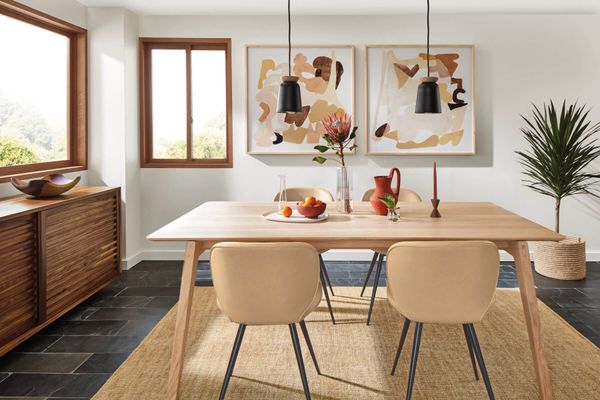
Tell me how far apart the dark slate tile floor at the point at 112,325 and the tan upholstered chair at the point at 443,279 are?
1.39 meters

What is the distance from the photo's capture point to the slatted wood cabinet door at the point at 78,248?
3451mm

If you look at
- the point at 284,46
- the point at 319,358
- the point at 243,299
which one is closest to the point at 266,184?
the point at 284,46

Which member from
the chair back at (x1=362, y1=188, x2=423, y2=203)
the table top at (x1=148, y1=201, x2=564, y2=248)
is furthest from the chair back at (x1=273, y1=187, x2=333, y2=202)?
the table top at (x1=148, y1=201, x2=564, y2=248)

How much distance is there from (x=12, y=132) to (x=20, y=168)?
0.27m

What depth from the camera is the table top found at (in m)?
2.49

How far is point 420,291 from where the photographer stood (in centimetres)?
228

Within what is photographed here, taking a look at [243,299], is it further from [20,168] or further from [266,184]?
[266,184]

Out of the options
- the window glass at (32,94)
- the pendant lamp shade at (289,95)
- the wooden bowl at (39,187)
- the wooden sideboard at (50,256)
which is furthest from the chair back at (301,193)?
the window glass at (32,94)

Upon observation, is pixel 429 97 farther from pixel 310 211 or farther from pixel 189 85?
pixel 189 85

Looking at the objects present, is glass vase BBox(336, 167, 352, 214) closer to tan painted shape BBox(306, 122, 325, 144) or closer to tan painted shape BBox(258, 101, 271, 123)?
tan painted shape BBox(306, 122, 325, 144)

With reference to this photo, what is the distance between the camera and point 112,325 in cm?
350

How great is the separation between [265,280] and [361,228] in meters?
0.70

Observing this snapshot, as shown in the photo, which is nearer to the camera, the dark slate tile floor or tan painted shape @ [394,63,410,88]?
the dark slate tile floor

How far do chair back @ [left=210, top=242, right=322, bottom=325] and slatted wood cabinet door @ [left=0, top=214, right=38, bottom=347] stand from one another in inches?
54.9
